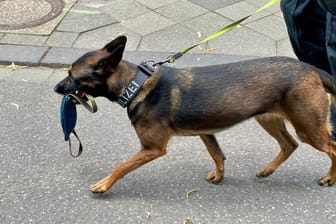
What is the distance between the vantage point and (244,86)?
3.39 meters

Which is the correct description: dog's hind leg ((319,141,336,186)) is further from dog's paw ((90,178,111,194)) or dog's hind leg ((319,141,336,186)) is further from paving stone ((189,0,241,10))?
paving stone ((189,0,241,10))

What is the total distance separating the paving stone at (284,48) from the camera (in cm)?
540

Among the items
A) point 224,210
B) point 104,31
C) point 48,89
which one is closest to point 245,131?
point 224,210

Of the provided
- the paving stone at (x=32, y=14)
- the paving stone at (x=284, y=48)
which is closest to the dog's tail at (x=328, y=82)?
the paving stone at (x=284, y=48)

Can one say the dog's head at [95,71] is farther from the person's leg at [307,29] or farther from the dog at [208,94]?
the person's leg at [307,29]

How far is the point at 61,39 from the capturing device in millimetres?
5660

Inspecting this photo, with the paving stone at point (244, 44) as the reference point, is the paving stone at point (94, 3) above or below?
below

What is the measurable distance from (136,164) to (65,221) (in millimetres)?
579

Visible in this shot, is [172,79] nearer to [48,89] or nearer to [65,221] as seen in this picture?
[65,221]

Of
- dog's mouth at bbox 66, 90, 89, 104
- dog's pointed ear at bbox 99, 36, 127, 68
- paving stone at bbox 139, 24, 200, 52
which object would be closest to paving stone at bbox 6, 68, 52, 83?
paving stone at bbox 139, 24, 200, 52

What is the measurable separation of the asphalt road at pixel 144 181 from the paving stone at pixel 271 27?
162cm

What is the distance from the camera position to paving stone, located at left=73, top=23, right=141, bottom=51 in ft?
18.3

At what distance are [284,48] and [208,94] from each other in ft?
7.75

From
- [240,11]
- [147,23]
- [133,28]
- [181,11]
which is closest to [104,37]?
[133,28]
